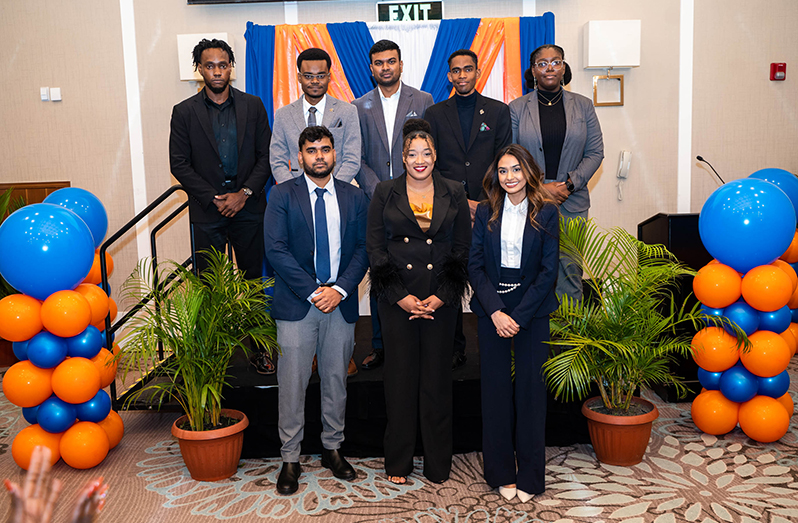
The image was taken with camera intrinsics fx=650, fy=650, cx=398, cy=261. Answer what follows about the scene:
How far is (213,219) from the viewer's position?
12.9ft

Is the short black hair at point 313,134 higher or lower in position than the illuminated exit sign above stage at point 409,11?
lower

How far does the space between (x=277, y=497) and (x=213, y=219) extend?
1682 millimetres

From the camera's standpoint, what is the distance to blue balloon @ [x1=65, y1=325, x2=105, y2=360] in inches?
138

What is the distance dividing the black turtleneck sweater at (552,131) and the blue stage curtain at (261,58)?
9.17 feet

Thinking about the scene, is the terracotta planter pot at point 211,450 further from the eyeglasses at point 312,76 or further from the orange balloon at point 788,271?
the orange balloon at point 788,271

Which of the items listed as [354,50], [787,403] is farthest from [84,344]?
[787,403]

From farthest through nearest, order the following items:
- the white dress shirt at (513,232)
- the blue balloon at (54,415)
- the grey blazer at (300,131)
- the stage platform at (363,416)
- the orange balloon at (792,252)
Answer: the orange balloon at (792,252), the grey blazer at (300,131), the stage platform at (363,416), the blue balloon at (54,415), the white dress shirt at (513,232)

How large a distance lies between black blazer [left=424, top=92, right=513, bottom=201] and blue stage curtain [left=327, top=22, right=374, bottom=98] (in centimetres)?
225

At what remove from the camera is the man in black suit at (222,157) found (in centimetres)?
389

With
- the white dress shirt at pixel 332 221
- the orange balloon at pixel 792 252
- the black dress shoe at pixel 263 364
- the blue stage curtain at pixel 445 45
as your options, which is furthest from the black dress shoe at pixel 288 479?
the blue stage curtain at pixel 445 45

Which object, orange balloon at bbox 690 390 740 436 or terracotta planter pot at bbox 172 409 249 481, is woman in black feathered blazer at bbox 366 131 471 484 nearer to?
terracotta planter pot at bbox 172 409 249 481

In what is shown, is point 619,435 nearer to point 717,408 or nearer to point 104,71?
point 717,408

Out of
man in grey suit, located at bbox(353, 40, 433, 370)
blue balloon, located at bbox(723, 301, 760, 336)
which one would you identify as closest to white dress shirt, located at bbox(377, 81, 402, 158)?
man in grey suit, located at bbox(353, 40, 433, 370)

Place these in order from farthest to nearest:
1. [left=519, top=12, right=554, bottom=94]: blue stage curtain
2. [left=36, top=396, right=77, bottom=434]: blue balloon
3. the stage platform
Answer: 1. [left=519, top=12, right=554, bottom=94]: blue stage curtain
2. the stage platform
3. [left=36, top=396, right=77, bottom=434]: blue balloon
